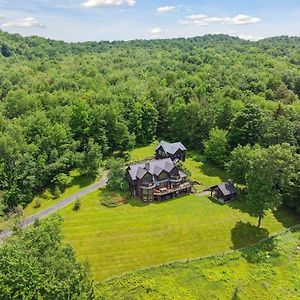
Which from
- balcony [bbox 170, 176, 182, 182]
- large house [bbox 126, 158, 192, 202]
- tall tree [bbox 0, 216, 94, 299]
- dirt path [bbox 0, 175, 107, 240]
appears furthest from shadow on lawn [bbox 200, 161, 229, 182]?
tall tree [bbox 0, 216, 94, 299]

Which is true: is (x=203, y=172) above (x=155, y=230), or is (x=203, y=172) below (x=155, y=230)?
below

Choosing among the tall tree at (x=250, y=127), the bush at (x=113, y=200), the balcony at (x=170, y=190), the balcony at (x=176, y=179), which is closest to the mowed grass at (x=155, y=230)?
the bush at (x=113, y=200)

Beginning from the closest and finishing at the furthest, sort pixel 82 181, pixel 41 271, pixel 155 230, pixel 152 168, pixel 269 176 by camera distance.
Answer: pixel 41 271
pixel 269 176
pixel 155 230
pixel 152 168
pixel 82 181

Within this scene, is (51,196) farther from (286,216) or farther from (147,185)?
(286,216)

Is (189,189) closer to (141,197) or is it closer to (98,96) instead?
(141,197)

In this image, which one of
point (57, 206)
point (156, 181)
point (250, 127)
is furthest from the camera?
point (250, 127)

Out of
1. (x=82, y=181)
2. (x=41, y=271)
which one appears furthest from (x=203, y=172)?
(x=41, y=271)
